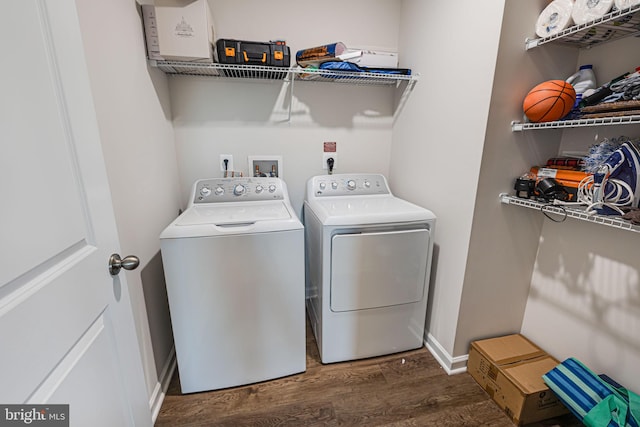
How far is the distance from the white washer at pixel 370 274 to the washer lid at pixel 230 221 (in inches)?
8.8

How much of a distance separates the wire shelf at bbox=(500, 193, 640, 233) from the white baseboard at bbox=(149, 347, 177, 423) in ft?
6.54

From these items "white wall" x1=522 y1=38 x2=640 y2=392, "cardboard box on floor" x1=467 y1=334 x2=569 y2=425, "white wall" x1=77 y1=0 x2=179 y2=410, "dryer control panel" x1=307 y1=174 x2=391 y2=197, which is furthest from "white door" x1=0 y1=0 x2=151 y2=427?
"white wall" x1=522 y1=38 x2=640 y2=392

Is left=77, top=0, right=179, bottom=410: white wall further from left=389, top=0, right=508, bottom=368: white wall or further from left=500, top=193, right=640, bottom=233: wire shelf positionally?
left=500, top=193, right=640, bottom=233: wire shelf

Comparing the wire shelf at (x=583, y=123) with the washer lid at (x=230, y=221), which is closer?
the wire shelf at (x=583, y=123)

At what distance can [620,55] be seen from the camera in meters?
1.17

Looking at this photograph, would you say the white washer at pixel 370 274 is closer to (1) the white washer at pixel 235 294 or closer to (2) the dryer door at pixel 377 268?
(2) the dryer door at pixel 377 268

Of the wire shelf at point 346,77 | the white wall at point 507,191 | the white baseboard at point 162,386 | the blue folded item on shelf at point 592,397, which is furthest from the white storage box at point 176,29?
the blue folded item on shelf at point 592,397

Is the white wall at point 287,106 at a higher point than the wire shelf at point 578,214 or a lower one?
higher

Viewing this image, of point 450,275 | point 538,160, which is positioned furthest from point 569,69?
point 450,275

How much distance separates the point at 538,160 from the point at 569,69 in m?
0.44

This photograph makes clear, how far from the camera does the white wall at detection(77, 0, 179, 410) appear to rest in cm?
105

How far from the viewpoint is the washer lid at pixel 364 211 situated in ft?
4.89

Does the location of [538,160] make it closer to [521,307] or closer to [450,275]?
[450,275]

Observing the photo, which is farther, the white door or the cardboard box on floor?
the cardboard box on floor
